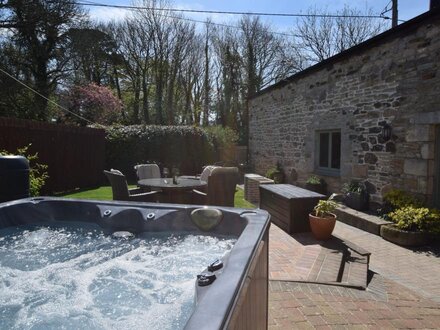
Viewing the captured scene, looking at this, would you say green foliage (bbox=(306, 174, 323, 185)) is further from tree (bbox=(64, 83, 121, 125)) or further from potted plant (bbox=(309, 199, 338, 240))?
tree (bbox=(64, 83, 121, 125))

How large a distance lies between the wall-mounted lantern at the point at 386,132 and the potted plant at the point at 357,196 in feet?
3.33

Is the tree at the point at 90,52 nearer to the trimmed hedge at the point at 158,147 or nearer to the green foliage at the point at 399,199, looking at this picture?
the trimmed hedge at the point at 158,147

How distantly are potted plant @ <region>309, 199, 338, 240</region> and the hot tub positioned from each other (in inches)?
72.5

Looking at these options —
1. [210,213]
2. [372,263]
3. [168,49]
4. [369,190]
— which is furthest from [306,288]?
[168,49]

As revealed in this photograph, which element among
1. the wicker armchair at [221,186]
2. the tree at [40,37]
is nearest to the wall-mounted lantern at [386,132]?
A: the wicker armchair at [221,186]

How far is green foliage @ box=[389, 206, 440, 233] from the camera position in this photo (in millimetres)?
4543

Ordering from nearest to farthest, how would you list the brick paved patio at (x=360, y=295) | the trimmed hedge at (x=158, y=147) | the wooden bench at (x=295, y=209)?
the brick paved patio at (x=360, y=295) → the wooden bench at (x=295, y=209) → the trimmed hedge at (x=158, y=147)

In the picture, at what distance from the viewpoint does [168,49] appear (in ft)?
53.9

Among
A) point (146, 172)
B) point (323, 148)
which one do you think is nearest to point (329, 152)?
point (323, 148)

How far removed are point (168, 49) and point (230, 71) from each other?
12.3 ft

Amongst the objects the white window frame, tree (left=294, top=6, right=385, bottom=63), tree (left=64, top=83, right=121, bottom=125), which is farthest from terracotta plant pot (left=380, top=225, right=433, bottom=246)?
tree (left=294, top=6, right=385, bottom=63)

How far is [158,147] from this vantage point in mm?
11148

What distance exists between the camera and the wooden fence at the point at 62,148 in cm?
666

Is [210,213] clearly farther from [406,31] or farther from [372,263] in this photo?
[406,31]
